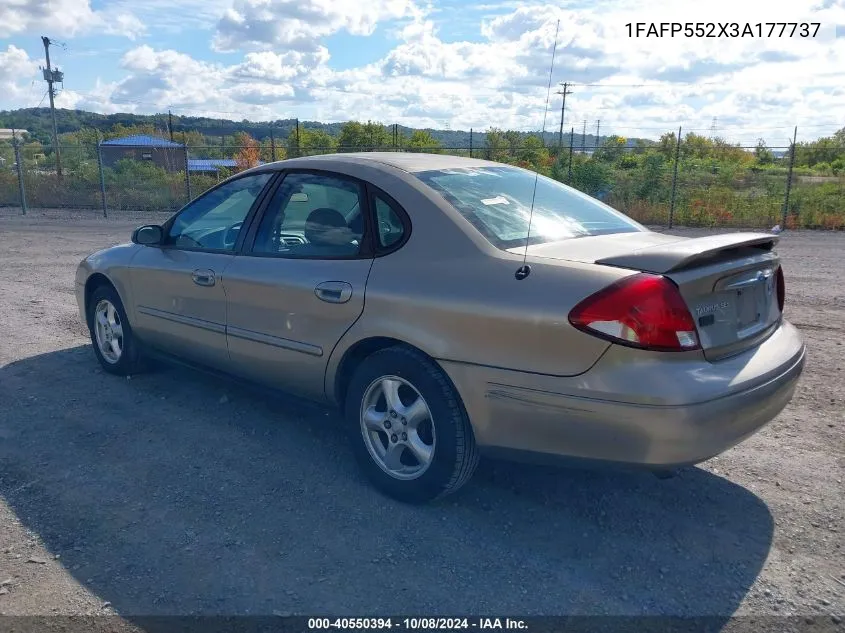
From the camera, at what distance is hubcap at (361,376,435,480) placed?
3504mm

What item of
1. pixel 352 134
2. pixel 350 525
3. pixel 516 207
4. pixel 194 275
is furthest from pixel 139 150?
pixel 350 525

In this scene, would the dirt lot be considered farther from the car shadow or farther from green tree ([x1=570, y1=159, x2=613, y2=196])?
green tree ([x1=570, y1=159, x2=613, y2=196])

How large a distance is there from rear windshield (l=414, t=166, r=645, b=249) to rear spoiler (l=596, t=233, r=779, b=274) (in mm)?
494

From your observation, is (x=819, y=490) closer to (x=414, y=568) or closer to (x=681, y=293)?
(x=681, y=293)

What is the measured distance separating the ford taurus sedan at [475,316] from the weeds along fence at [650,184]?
11.8 metres

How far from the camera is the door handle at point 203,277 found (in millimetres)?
4496

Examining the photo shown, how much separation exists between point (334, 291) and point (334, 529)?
3.86 ft

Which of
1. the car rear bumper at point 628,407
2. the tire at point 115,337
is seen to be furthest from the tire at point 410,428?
the tire at point 115,337

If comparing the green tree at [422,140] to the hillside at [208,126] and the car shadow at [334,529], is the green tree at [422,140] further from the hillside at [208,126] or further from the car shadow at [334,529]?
the car shadow at [334,529]

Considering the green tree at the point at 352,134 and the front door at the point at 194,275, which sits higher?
the green tree at the point at 352,134

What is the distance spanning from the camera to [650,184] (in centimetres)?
1858

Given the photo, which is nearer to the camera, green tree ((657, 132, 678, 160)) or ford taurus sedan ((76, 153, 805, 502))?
ford taurus sedan ((76, 153, 805, 502))

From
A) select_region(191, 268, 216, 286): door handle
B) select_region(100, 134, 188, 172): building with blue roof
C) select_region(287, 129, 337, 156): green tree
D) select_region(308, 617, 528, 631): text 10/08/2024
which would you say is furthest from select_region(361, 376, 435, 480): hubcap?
select_region(100, 134, 188, 172): building with blue roof

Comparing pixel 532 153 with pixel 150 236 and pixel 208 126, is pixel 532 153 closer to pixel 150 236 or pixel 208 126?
pixel 150 236
